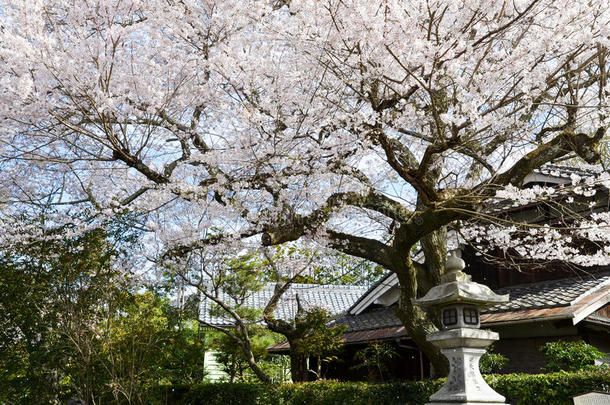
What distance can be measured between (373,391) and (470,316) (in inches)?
128

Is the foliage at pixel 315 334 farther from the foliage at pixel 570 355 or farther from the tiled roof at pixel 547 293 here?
the foliage at pixel 570 355

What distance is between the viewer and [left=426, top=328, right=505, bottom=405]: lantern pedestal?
5.64 m

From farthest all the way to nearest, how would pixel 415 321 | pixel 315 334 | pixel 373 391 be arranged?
1. pixel 315 334
2. pixel 373 391
3. pixel 415 321

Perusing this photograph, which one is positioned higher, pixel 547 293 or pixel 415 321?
pixel 547 293

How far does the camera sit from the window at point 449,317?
20.0ft

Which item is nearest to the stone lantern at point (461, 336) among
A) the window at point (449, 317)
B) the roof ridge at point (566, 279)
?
the window at point (449, 317)

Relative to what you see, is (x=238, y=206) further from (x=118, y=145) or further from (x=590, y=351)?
(x=590, y=351)

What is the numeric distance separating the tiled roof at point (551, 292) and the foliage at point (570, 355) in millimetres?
803

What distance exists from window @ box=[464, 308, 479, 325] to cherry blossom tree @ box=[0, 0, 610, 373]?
3.69ft

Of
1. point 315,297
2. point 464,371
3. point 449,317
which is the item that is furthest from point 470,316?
point 315,297

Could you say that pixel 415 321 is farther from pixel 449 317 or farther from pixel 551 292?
pixel 551 292

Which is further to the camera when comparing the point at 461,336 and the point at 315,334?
the point at 315,334

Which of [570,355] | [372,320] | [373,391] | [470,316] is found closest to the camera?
[470,316]

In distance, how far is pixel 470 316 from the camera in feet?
20.1
